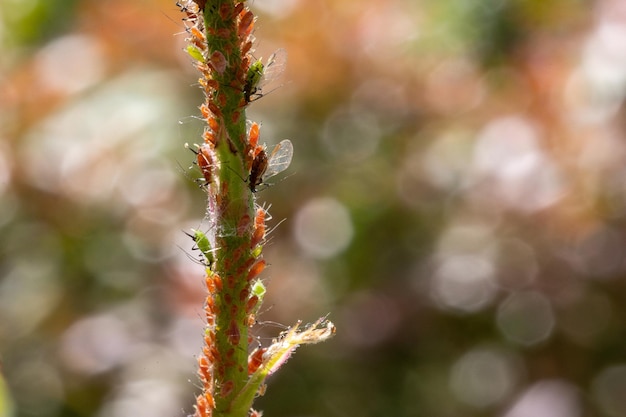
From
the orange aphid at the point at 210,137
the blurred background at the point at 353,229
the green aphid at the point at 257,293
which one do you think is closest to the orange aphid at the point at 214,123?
the orange aphid at the point at 210,137

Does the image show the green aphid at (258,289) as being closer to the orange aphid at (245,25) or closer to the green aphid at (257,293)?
the green aphid at (257,293)

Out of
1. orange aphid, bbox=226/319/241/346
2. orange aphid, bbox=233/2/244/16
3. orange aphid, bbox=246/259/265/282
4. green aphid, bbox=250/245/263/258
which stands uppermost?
orange aphid, bbox=233/2/244/16

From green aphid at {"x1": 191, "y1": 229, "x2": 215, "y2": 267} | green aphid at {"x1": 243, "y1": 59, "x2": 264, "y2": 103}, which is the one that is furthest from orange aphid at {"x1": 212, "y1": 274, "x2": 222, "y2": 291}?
green aphid at {"x1": 243, "y1": 59, "x2": 264, "y2": 103}

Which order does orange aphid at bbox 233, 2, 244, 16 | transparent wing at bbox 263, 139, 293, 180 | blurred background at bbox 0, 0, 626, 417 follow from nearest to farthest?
orange aphid at bbox 233, 2, 244, 16 → transparent wing at bbox 263, 139, 293, 180 → blurred background at bbox 0, 0, 626, 417

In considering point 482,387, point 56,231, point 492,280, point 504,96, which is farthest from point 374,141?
point 56,231

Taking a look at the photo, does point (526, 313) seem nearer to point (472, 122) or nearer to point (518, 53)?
point (472, 122)

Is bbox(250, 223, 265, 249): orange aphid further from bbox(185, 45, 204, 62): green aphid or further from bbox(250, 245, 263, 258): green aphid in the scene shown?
bbox(185, 45, 204, 62): green aphid
